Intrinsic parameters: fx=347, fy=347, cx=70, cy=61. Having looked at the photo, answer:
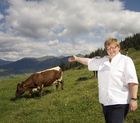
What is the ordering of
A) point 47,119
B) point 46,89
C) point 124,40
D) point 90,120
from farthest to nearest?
1. point 124,40
2. point 46,89
3. point 47,119
4. point 90,120

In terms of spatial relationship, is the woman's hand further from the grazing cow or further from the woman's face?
the grazing cow

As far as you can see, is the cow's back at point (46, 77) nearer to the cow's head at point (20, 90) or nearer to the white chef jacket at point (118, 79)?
the cow's head at point (20, 90)

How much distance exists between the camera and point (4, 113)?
24.4m

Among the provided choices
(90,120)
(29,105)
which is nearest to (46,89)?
(29,105)

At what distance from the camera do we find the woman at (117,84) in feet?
32.8

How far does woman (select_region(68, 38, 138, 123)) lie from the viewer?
9.98 meters

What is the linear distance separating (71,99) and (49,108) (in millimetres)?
2229

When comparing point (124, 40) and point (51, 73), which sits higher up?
point (124, 40)

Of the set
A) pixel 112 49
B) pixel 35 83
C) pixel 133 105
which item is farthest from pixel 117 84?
pixel 35 83

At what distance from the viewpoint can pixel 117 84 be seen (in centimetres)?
1011

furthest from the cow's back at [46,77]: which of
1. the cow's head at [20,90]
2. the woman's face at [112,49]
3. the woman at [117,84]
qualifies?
the woman's face at [112,49]

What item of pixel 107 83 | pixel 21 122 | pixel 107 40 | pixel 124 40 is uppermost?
pixel 124 40

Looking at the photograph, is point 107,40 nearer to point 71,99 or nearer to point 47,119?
Result: point 47,119

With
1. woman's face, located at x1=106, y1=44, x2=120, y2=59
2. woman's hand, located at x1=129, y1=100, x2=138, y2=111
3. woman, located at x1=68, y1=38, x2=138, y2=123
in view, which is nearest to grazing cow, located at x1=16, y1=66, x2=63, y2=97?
woman, located at x1=68, y1=38, x2=138, y2=123
